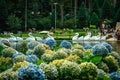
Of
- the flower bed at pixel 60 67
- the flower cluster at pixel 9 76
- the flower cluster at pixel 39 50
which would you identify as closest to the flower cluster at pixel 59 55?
the flower bed at pixel 60 67

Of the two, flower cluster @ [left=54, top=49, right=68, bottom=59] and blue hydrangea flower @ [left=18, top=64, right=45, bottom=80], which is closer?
blue hydrangea flower @ [left=18, top=64, right=45, bottom=80]

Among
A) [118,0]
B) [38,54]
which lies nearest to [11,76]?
[38,54]

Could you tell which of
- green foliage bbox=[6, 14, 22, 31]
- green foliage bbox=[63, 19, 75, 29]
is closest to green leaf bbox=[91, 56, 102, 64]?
green foliage bbox=[6, 14, 22, 31]

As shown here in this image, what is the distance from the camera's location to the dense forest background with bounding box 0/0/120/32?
5197 centimetres

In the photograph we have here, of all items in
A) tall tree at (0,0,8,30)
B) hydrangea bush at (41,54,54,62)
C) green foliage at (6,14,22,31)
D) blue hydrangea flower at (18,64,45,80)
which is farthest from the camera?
green foliage at (6,14,22,31)

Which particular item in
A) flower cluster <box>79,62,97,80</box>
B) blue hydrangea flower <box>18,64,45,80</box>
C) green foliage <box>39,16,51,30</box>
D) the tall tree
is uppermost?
blue hydrangea flower <box>18,64,45,80</box>

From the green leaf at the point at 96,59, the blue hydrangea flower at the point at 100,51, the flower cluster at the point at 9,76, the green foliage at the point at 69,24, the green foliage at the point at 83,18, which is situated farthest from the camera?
the green foliage at the point at 83,18

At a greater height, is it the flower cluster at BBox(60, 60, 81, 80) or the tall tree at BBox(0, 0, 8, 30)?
the flower cluster at BBox(60, 60, 81, 80)

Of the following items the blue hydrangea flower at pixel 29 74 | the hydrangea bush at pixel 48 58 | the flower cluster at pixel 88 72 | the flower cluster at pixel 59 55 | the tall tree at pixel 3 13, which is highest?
the blue hydrangea flower at pixel 29 74

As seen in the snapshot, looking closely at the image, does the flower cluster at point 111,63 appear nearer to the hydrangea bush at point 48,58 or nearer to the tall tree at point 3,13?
the hydrangea bush at point 48,58

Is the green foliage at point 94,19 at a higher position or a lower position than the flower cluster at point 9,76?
lower

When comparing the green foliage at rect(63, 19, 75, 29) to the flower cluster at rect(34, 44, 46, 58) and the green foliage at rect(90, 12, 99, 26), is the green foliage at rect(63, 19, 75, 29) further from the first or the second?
the flower cluster at rect(34, 44, 46, 58)

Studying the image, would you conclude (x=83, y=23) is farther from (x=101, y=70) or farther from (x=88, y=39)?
(x=101, y=70)

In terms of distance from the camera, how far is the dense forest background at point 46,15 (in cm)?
5197
